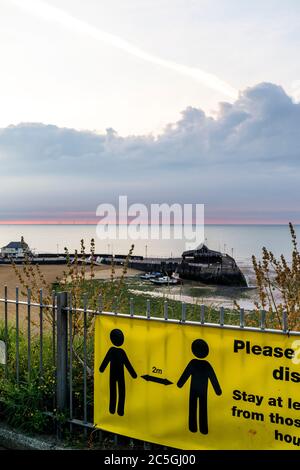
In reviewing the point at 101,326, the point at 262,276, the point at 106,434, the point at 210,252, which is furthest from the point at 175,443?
the point at 210,252

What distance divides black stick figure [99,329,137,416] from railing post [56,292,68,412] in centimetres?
67

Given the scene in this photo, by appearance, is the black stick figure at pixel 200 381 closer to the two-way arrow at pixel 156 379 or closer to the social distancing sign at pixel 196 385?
the social distancing sign at pixel 196 385

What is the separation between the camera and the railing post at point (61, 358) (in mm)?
5180

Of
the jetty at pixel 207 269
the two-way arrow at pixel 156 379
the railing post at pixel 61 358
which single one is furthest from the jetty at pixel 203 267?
the two-way arrow at pixel 156 379

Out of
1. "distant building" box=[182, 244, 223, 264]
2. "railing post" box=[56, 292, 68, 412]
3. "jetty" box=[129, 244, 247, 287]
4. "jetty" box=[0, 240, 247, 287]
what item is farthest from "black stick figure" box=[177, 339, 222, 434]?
"distant building" box=[182, 244, 223, 264]

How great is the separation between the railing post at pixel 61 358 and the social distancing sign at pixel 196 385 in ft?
1.61

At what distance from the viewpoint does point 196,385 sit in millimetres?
4301

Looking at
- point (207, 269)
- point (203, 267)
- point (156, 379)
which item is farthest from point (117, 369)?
point (203, 267)

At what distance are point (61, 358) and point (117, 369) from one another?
0.79m

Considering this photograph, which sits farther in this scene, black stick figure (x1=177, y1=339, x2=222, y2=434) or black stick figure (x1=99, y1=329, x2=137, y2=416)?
black stick figure (x1=99, y1=329, x2=137, y2=416)

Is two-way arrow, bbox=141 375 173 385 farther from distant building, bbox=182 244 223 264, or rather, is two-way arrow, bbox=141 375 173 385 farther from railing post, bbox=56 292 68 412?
distant building, bbox=182 244 223 264

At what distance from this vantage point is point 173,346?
14.4 ft

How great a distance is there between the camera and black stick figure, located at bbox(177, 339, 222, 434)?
424 cm
